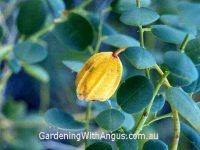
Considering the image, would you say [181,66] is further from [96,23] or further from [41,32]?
[41,32]

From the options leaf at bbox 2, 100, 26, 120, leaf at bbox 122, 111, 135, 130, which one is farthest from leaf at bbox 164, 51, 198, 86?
leaf at bbox 2, 100, 26, 120

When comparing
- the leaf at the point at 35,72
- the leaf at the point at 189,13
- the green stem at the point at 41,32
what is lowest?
the leaf at the point at 35,72

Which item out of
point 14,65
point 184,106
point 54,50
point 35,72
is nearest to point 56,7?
point 14,65

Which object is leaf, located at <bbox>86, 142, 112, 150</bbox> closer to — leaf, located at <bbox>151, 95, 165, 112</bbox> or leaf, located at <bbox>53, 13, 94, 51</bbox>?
leaf, located at <bbox>151, 95, 165, 112</bbox>

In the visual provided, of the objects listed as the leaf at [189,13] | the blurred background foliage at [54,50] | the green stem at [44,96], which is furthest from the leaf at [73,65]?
the green stem at [44,96]

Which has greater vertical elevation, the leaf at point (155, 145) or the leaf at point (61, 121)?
the leaf at point (155, 145)

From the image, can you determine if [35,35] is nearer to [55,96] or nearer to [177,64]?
[177,64]

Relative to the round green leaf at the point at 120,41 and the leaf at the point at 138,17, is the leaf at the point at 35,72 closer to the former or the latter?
the round green leaf at the point at 120,41

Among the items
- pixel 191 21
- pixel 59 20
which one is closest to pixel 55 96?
pixel 59 20
